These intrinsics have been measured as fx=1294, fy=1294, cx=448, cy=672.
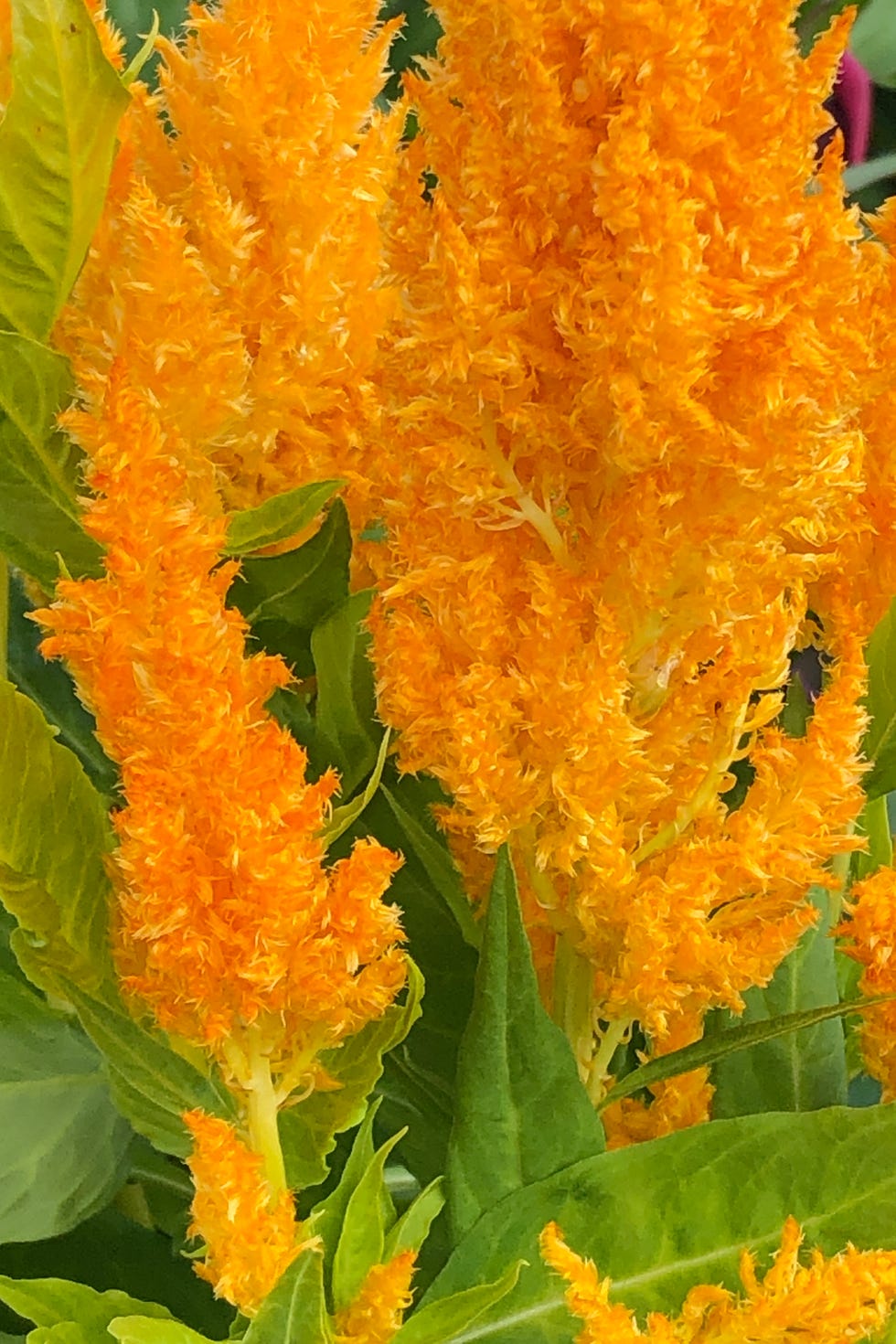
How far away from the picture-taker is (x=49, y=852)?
1.23ft

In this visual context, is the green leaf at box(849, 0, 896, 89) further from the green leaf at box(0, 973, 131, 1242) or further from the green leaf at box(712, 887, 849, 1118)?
the green leaf at box(0, 973, 131, 1242)

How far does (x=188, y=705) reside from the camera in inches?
12.9

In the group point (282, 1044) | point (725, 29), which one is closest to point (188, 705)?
point (282, 1044)

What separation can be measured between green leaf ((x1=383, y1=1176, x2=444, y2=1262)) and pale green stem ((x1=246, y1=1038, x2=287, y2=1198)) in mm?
47

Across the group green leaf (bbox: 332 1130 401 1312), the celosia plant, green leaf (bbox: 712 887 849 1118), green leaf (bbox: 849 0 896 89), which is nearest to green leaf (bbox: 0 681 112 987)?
the celosia plant

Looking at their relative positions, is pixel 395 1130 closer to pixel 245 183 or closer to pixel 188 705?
pixel 188 705

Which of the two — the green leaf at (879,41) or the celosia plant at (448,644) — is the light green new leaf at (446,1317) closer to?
the celosia plant at (448,644)

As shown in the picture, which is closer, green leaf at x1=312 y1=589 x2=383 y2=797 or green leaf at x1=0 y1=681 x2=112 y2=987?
green leaf at x1=0 y1=681 x2=112 y2=987

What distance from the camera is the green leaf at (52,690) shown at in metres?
0.55

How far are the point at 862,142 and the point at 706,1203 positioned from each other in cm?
111

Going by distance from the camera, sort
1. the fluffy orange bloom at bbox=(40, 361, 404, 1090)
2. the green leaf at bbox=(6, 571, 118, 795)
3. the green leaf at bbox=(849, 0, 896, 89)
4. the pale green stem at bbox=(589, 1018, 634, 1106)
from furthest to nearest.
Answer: the green leaf at bbox=(849, 0, 896, 89)
the green leaf at bbox=(6, 571, 118, 795)
the pale green stem at bbox=(589, 1018, 634, 1106)
the fluffy orange bloom at bbox=(40, 361, 404, 1090)

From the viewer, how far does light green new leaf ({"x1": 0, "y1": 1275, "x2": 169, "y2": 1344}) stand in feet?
1.20

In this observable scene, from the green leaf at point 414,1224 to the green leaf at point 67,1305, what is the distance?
71 mm

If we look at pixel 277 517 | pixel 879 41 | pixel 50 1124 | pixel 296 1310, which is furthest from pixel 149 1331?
pixel 879 41
